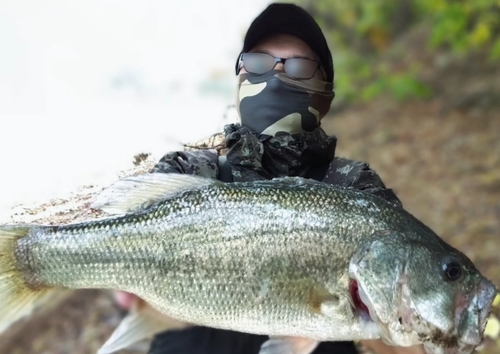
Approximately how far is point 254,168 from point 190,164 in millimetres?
339

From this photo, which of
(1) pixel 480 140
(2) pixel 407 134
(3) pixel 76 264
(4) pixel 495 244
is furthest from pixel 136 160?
(2) pixel 407 134

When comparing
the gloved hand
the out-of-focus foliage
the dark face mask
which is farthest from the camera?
the out-of-focus foliage

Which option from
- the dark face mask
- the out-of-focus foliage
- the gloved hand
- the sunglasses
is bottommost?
the gloved hand

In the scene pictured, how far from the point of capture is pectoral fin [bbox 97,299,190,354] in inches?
86.4

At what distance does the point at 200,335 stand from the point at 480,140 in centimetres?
668

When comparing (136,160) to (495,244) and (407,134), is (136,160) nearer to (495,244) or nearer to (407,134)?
(495,244)

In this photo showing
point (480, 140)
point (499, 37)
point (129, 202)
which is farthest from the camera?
point (499, 37)

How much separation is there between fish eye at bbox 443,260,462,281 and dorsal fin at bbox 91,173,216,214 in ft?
3.33

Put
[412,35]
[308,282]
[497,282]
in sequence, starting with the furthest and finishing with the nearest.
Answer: [412,35] → [497,282] → [308,282]

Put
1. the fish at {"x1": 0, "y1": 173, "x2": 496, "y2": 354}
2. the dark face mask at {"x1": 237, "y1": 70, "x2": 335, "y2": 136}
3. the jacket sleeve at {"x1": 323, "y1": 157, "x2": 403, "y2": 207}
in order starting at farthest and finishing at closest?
the dark face mask at {"x1": 237, "y1": 70, "x2": 335, "y2": 136}, the jacket sleeve at {"x1": 323, "y1": 157, "x2": 403, "y2": 207}, the fish at {"x1": 0, "y1": 173, "x2": 496, "y2": 354}

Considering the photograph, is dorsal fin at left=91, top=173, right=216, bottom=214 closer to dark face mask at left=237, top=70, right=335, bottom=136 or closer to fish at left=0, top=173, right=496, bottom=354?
fish at left=0, top=173, right=496, bottom=354

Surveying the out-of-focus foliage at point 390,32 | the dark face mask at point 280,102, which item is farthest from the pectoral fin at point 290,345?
the out-of-focus foliage at point 390,32

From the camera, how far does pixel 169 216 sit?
6.84 feet

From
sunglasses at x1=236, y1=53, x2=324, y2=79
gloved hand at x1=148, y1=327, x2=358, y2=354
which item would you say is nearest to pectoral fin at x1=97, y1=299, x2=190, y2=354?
gloved hand at x1=148, y1=327, x2=358, y2=354
